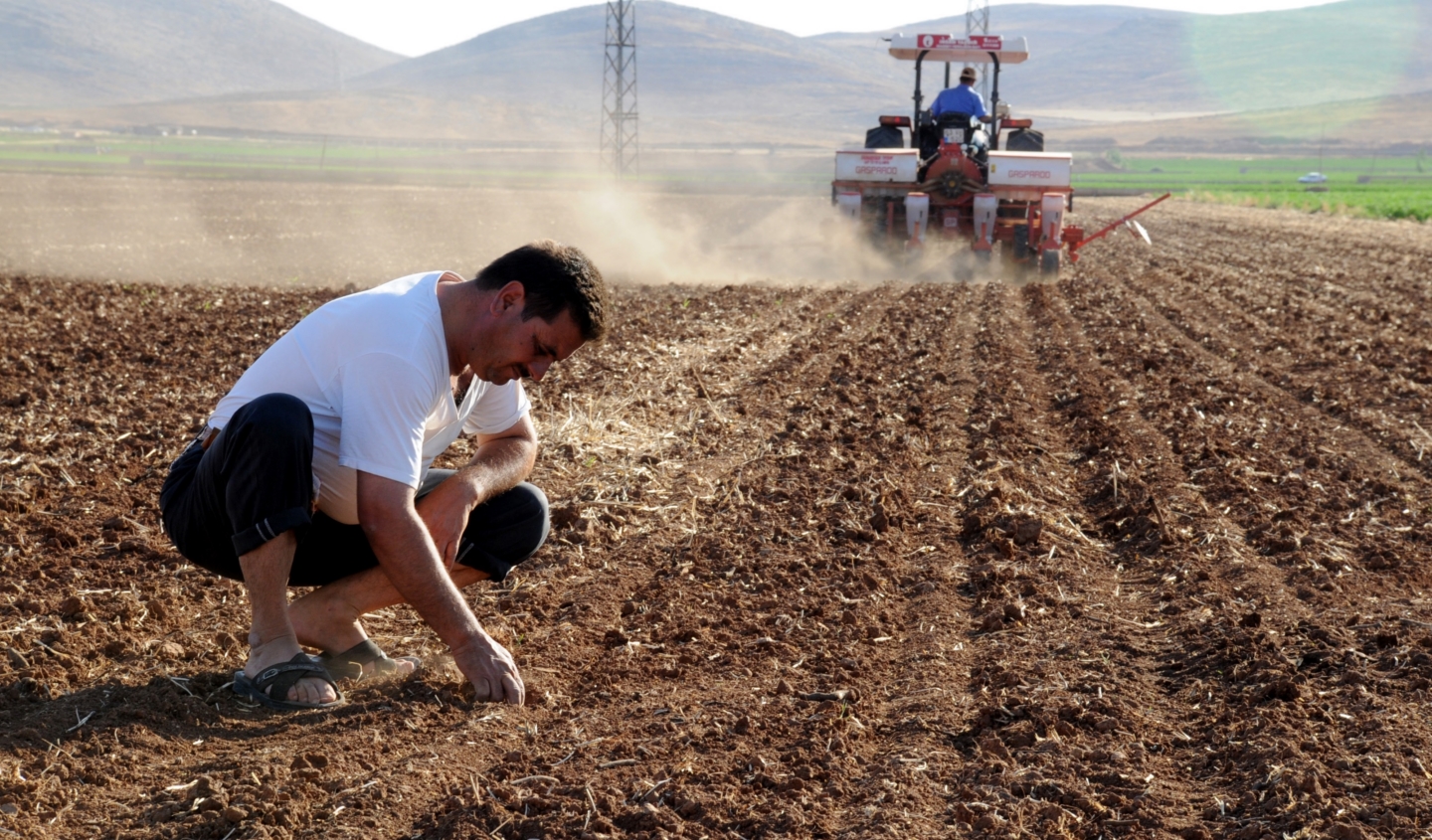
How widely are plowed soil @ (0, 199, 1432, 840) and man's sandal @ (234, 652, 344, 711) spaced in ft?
0.25

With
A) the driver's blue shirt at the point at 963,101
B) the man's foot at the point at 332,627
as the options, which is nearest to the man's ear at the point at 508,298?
the man's foot at the point at 332,627

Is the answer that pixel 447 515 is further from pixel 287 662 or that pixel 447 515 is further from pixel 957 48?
pixel 957 48

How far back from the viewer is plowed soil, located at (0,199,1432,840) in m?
3.18

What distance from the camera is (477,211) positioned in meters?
36.2

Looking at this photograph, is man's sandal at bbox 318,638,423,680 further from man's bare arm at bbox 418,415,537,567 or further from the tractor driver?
the tractor driver

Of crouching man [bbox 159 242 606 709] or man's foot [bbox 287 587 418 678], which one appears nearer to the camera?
crouching man [bbox 159 242 606 709]

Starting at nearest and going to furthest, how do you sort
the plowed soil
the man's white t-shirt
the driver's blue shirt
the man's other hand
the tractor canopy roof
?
the plowed soil < the man's white t-shirt < the man's other hand < the driver's blue shirt < the tractor canopy roof

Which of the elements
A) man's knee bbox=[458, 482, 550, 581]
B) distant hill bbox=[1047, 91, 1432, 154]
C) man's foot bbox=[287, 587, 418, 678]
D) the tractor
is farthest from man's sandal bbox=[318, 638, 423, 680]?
distant hill bbox=[1047, 91, 1432, 154]

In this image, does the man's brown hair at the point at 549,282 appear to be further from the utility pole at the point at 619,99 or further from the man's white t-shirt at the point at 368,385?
the utility pole at the point at 619,99

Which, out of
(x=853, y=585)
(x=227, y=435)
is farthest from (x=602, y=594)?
(x=227, y=435)

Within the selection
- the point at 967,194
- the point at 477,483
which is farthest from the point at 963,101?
the point at 477,483

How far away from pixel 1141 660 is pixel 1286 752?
2.59 ft

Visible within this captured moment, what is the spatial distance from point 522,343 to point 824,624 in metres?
1.64

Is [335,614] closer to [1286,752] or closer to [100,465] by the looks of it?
[1286,752]
